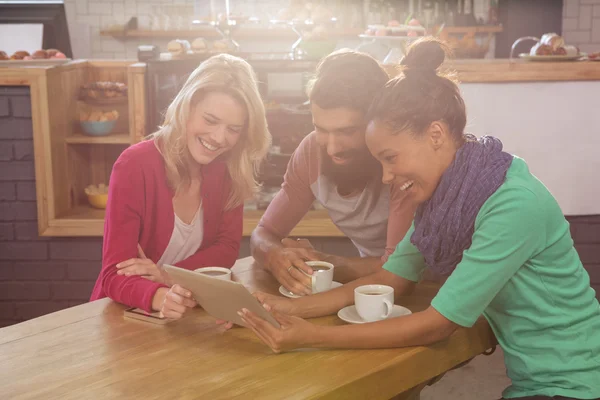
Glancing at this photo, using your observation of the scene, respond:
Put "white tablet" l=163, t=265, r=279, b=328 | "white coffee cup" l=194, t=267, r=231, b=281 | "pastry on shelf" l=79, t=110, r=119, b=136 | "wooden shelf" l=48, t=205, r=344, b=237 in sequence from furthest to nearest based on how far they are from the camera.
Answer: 1. "pastry on shelf" l=79, t=110, r=119, b=136
2. "wooden shelf" l=48, t=205, r=344, b=237
3. "white coffee cup" l=194, t=267, r=231, b=281
4. "white tablet" l=163, t=265, r=279, b=328

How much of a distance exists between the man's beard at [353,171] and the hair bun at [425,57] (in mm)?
421

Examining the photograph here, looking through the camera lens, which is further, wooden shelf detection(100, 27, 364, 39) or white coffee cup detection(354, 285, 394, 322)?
wooden shelf detection(100, 27, 364, 39)

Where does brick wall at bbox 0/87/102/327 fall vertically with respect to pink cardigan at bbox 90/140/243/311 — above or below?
below

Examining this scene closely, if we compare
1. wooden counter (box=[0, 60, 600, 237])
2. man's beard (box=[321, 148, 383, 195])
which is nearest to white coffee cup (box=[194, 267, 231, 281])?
man's beard (box=[321, 148, 383, 195])

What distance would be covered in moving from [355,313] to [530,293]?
384mm

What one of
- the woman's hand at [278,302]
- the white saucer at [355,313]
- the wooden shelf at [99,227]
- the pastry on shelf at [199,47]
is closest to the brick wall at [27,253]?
the wooden shelf at [99,227]

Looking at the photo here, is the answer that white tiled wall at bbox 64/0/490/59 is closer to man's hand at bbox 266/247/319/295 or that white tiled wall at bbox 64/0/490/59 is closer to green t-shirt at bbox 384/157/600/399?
man's hand at bbox 266/247/319/295

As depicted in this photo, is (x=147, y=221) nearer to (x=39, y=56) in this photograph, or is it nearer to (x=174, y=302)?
(x=174, y=302)

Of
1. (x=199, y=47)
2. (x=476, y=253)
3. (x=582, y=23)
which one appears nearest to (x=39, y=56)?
(x=199, y=47)

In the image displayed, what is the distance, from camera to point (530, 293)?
5.26 feet

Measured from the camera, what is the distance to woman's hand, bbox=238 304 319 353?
4.95ft

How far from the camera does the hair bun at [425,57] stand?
167 centimetres

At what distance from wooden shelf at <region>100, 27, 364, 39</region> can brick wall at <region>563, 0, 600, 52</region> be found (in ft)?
5.83

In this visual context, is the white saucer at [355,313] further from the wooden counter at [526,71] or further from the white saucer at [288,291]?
the wooden counter at [526,71]
